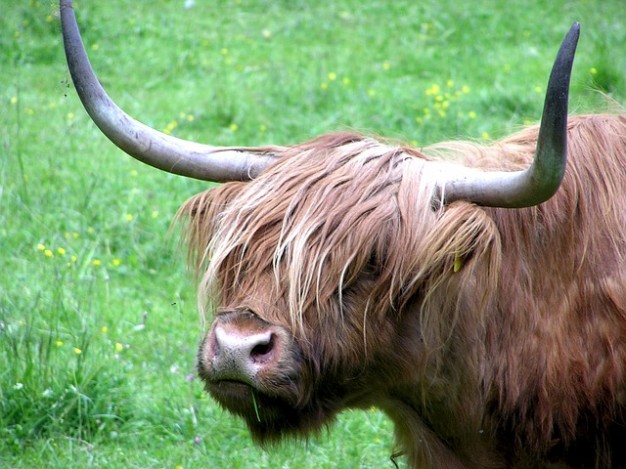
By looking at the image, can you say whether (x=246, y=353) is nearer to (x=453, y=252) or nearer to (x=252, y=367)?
(x=252, y=367)

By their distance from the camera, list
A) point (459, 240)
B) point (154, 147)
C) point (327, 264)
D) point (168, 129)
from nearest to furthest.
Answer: point (459, 240) → point (327, 264) → point (154, 147) → point (168, 129)

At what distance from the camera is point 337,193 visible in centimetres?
386

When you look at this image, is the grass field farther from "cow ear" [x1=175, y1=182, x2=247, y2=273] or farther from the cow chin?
the cow chin

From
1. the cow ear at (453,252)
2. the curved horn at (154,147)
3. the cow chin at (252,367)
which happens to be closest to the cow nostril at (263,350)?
the cow chin at (252,367)

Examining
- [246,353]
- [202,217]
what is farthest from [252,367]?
[202,217]

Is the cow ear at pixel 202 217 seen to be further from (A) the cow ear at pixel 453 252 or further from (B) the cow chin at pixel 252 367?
(A) the cow ear at pixel 453 252

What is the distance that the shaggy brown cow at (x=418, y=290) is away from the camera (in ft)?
12.0

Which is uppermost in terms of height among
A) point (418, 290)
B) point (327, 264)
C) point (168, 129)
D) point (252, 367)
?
point (327, 264)

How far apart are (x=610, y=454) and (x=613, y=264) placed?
0.72m

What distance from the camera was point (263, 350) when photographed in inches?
141

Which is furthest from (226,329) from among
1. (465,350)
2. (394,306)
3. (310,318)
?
(465,350)

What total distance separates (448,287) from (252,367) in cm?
76

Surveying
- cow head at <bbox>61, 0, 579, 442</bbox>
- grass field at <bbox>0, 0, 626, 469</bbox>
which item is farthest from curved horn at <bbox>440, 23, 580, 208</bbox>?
grass field at <bbox>0, 0, 626, 469</bbox>

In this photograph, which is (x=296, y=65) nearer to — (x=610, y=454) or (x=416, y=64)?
(x=416, y=64)
